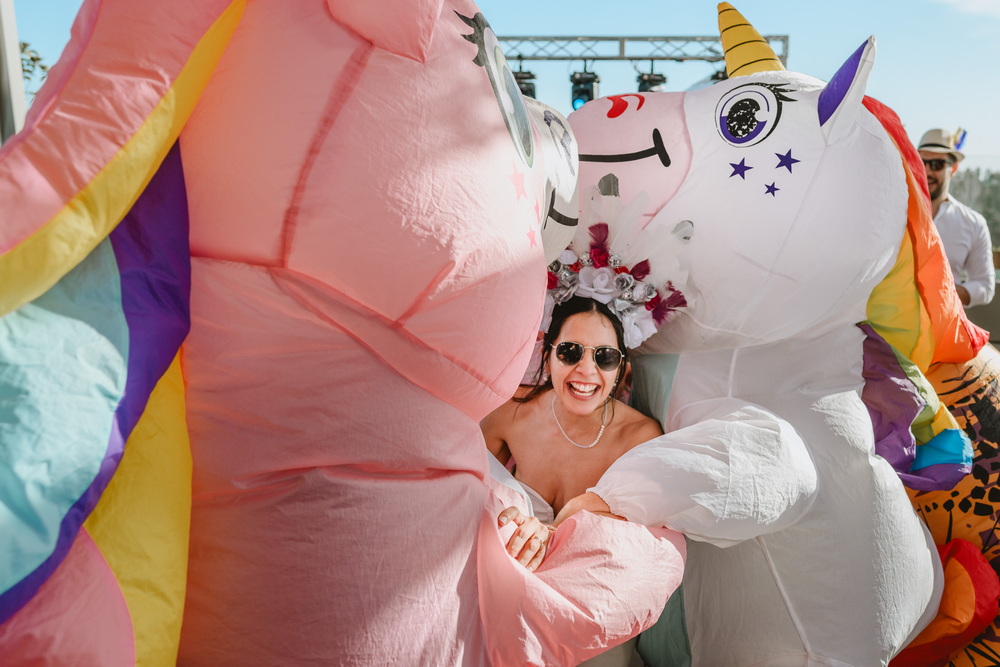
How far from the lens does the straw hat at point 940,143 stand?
12.7 ft

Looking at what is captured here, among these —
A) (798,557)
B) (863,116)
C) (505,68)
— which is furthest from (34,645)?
(863,116)

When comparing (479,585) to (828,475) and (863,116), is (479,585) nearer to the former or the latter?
(828,475)

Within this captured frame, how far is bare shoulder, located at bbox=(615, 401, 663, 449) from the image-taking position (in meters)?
1.85

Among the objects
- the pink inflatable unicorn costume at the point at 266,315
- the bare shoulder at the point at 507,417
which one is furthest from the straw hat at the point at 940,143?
the pink inflatable unicorn costume at the point at 266,315

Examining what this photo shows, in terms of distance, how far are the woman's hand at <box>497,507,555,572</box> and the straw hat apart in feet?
11.1

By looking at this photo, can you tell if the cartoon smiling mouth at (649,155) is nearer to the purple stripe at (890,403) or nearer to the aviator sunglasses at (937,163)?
the purple stripe at (890,403)

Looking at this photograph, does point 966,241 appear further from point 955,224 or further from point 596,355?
point 596,355

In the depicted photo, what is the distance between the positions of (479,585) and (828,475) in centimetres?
96

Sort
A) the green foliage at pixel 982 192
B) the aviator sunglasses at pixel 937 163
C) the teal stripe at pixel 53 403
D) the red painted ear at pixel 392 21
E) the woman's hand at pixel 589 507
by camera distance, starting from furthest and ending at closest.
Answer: the green foliage at pixel 982 192
the aviator sunglasses at pixel 937 163
the woman's hand at pixel 589 507
the red painted ear at pixel 392 21
the teal stripe at pixel 53 403

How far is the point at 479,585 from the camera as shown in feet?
3.80

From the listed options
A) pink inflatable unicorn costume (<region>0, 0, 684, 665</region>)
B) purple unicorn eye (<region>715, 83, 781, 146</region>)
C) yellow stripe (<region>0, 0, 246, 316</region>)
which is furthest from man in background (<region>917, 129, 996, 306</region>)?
yellow stripe (<region>0, 0, 246, 316</region>)

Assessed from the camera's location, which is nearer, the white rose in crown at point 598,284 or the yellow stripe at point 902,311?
the white rose in crown at point 598,284

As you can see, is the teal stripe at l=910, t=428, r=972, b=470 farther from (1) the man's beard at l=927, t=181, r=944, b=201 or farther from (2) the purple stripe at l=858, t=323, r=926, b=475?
(1) the man's beard at l=927, t=181, r=944, b=201

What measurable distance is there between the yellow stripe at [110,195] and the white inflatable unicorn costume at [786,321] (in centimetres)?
100
